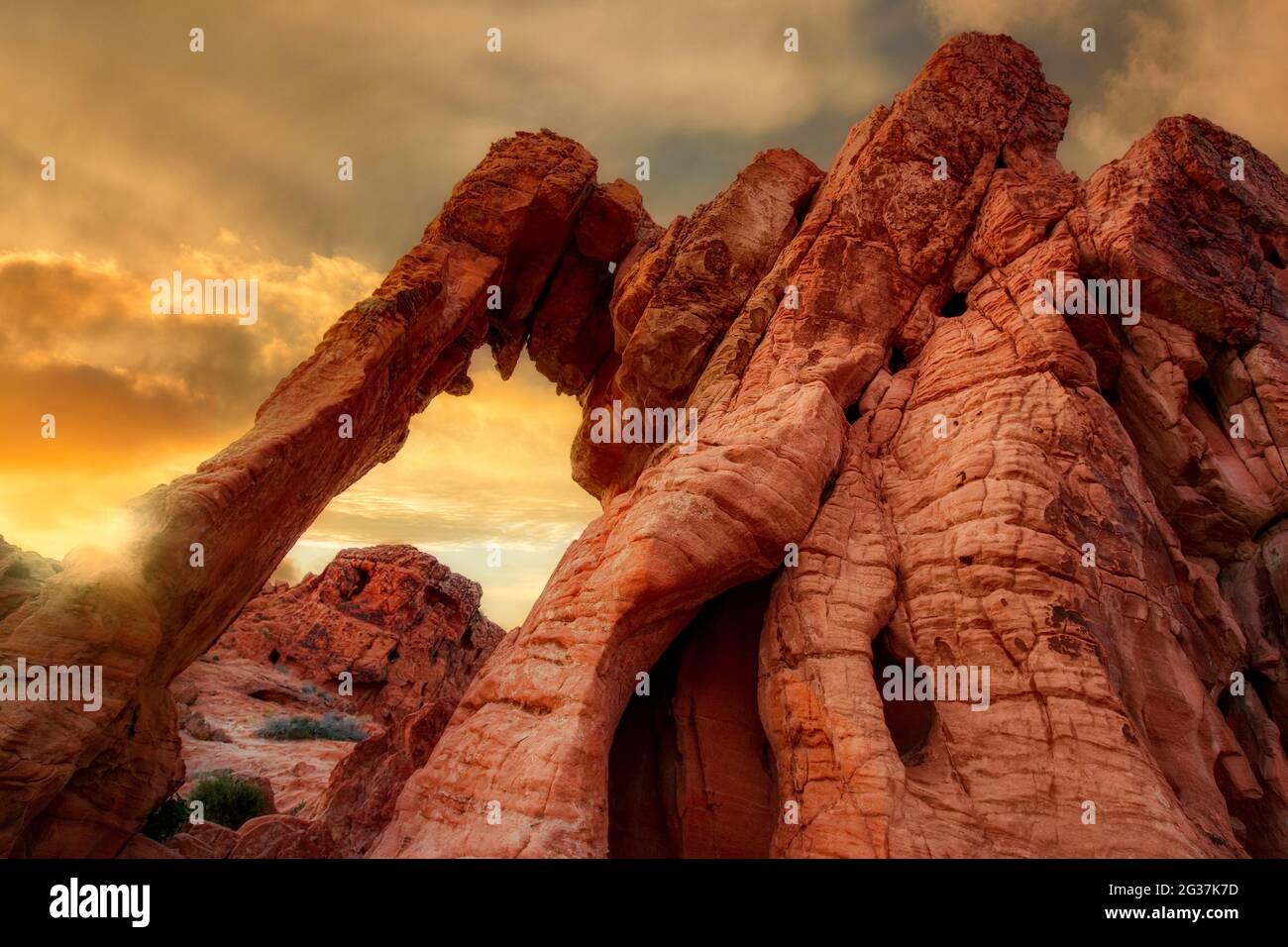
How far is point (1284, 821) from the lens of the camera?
9633mm

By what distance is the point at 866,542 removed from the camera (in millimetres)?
10898

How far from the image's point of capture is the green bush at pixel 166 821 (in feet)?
42.4

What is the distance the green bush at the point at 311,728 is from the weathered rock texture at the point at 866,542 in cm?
1666

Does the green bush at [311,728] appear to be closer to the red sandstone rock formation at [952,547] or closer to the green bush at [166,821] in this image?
the green bush at [166,821]

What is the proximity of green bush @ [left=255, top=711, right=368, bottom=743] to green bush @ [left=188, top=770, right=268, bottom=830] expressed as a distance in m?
8.52

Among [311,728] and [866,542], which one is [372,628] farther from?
[866,542]

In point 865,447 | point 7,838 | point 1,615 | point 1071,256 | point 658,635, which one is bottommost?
point 7,838

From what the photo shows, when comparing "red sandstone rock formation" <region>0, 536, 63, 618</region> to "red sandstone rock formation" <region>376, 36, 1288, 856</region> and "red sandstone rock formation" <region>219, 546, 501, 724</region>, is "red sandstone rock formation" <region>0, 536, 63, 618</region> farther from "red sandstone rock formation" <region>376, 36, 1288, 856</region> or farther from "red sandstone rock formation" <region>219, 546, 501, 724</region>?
"red sandstone rock formation" <region>219, 546, 501, 724</region>

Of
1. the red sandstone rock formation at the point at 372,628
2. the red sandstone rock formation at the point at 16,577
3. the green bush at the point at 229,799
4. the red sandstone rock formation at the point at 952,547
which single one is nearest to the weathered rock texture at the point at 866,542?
the red sandstone rock formation at the point at 952,547

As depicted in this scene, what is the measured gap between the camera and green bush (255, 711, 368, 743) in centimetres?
2650

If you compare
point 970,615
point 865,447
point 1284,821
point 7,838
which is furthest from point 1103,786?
point 7,838
